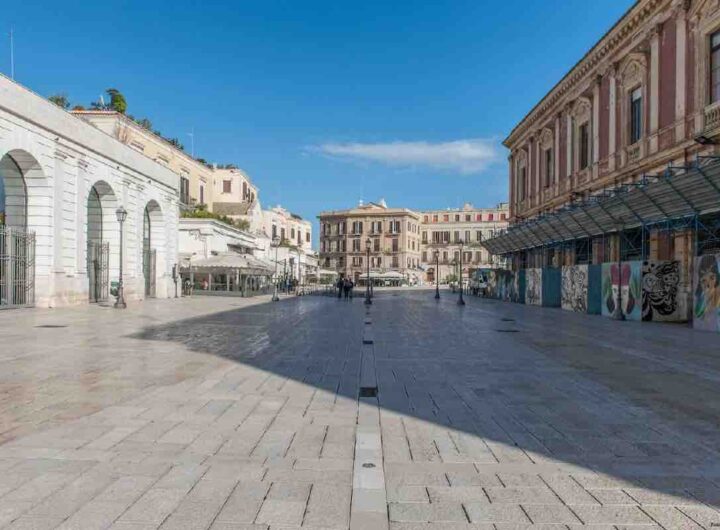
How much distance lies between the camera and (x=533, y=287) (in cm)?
3128

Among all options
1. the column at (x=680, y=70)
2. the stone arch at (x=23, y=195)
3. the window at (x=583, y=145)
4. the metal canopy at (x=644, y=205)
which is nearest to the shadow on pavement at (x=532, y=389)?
the metal canopy at (x=644, y=205)

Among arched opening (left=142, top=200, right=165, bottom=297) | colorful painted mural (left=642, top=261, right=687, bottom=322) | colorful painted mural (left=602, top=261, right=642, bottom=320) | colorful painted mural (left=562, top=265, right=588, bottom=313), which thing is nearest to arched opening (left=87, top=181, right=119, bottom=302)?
arched opening (left=142, top=200, right=165, bottom=297)

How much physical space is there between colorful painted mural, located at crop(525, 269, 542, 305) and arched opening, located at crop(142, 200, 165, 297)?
809 inches

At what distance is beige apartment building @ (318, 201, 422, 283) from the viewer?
106m

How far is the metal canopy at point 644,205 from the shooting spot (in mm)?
15727

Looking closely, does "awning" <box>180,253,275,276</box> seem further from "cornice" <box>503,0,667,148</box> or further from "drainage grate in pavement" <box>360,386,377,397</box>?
"drainage grate in pavement" <box>360,386,377,397</box>

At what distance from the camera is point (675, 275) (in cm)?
1925

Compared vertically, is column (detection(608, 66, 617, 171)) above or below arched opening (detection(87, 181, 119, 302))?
above

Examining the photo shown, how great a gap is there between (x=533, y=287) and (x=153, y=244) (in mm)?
21240

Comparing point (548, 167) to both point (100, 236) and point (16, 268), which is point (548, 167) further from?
point (16, 268)

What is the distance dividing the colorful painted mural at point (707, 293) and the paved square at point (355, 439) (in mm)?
5577

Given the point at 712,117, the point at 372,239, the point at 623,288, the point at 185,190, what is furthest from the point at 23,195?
the point at 372,239

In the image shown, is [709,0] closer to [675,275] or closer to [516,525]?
[675,275]

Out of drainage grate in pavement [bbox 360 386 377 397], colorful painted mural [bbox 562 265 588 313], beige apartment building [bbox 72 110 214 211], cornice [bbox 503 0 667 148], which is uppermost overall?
cornice [bbox 503 0 667 148]
